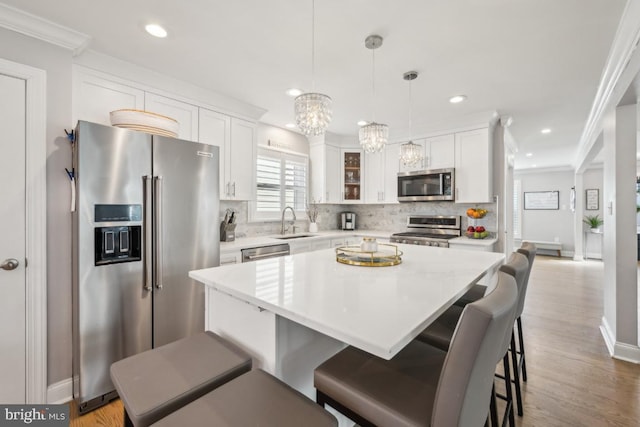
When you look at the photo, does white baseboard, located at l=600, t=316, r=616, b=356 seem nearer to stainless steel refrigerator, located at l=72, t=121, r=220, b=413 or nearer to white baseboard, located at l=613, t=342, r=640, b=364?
white baseboard, located at l=613, t=342, r=640, b=364

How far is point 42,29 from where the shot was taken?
6.08 feet

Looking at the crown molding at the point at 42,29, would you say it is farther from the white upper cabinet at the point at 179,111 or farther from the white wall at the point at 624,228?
the white wall at the point at 624,228

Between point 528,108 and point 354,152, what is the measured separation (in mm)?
2437

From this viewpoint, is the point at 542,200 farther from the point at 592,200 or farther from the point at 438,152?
the point at 438,152

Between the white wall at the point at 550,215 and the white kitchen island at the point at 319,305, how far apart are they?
8.35 meters

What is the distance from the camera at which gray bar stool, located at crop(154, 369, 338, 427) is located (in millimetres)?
835

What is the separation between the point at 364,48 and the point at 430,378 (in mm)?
2173

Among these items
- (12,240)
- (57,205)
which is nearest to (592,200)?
(57,205)

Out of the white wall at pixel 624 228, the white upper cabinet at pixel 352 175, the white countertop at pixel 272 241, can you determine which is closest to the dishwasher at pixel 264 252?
the white countertop at pixel 272 241

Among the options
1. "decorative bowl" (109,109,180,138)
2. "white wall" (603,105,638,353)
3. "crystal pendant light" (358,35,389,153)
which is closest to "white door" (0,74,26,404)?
"decorative bowl" (109,109,180,138)

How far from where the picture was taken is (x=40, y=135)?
73.5 inches

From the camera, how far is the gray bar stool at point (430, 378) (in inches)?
30.3

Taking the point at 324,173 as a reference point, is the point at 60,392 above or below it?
below

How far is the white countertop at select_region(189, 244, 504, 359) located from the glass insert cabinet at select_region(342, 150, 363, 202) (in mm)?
2900
